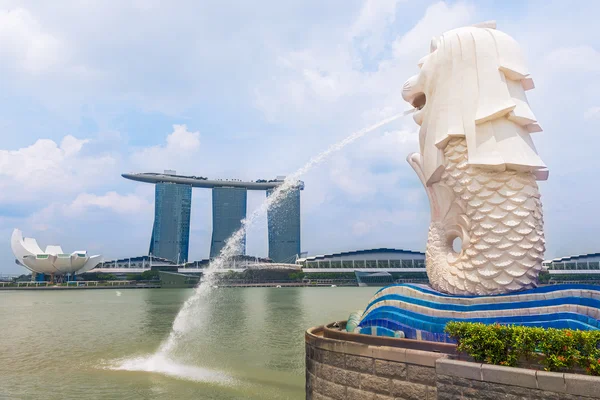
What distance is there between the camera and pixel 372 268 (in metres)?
85.7

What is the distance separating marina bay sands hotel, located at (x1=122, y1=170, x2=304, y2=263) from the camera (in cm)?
10602

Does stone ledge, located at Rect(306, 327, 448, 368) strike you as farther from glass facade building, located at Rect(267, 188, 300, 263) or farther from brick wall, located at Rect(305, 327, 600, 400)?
glass facade building, located at Rect(267, 188, 300, 263)

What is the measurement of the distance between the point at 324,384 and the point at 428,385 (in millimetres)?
2071

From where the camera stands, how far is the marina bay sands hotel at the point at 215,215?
348ft

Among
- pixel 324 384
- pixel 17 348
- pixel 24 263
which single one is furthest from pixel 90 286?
pixel 324 384

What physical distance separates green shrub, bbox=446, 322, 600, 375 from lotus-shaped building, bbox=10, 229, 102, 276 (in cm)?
8268

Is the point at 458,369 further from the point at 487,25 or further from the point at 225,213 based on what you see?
the point at 225,213

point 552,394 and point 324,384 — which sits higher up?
point 552,394

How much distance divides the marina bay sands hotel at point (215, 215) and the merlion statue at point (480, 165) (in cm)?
8888

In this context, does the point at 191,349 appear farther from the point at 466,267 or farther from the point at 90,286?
the point at 90,286

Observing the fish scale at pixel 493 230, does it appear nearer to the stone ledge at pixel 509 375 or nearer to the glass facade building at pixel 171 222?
the stone ledge at pixel 509 375

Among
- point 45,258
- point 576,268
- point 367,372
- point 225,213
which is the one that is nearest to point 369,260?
point 576,268

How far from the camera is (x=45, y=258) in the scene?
76.8 meters

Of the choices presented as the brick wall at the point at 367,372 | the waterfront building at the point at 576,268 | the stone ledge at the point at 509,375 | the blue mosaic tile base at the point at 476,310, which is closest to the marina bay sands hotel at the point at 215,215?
the waterfront building at the point at 576,268
